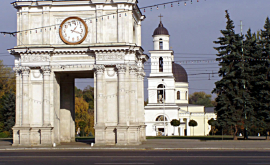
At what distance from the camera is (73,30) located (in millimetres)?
36312

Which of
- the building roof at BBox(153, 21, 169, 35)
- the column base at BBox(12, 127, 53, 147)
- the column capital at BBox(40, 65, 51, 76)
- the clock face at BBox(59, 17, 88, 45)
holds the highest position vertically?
the building roof at BBox(153, 21, 169, 35)

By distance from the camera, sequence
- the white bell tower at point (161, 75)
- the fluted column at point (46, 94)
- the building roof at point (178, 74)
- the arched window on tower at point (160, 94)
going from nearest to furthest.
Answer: the fluted column at point (46, 94)
the white bell tower at point (161, 75)
the arched window on tower at point (160, 94)
the building roof at point (178, 74)

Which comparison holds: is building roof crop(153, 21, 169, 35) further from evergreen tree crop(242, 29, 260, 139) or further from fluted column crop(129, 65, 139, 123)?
fluted column crop(129, 65, 139, 123)

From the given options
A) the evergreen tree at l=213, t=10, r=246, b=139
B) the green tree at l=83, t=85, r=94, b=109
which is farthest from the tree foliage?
the green tree at l=83, t=85, r=94, b=109

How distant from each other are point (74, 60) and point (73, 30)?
2470 millimetres

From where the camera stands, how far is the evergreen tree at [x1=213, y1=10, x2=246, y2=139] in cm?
4366

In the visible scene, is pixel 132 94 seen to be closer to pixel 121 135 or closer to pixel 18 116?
pixel 121 135

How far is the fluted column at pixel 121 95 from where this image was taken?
35125 mm

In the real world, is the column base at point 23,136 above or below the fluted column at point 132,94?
below

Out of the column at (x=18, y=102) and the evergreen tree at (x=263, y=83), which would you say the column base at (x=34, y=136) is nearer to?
the column at (x=18, y=102)

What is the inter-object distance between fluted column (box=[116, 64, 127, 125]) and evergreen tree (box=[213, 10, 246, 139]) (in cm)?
1268

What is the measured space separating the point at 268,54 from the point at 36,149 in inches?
978

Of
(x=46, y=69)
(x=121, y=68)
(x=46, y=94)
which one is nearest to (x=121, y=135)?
(x=121, y=68)

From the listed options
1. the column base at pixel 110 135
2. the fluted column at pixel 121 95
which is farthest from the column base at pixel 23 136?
the fluted column at pixel 121 95
